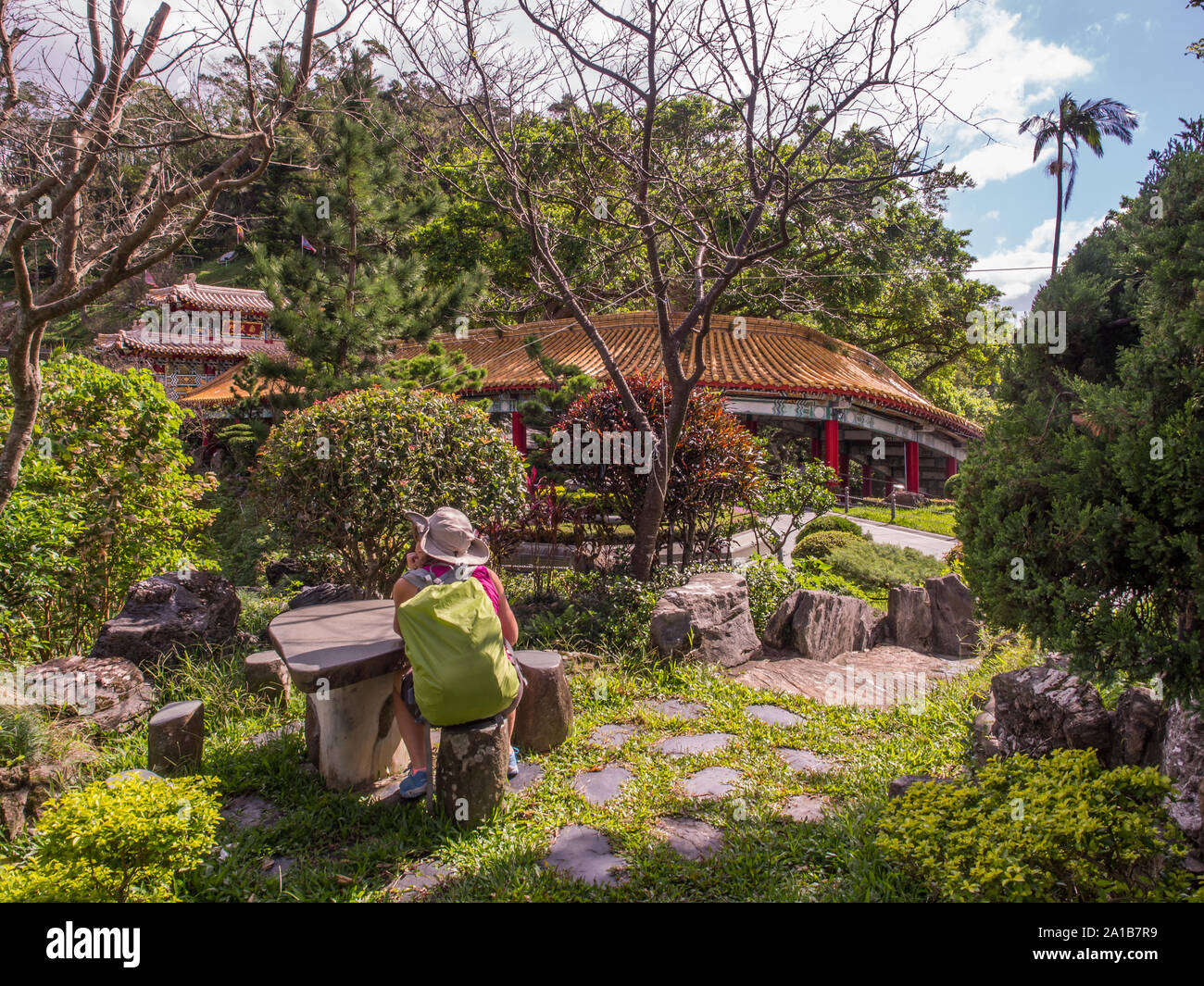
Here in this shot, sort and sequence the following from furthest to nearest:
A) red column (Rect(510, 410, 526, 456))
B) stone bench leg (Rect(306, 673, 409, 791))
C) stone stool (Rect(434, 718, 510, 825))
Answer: red column (Rect(510, 410, 526, 456)), stone bench leg (Rect(306, 673, 409, 791)), stone stool (Rect(434, 718, 510, 825))

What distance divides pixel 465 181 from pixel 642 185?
9.68 metres

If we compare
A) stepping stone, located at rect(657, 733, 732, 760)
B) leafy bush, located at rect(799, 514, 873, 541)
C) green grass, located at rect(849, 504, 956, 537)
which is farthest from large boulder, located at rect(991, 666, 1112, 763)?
green grass, located at rect(849, 504, 956, 537)

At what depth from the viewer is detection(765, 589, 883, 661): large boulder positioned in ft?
21.9

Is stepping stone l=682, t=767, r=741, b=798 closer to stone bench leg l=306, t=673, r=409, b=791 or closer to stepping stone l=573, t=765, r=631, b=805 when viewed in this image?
stepping stone l=573, t=765, r=631, b=805

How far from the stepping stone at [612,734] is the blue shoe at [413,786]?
106cm

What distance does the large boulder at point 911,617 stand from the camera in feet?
23.9

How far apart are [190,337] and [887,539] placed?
23.2 meters

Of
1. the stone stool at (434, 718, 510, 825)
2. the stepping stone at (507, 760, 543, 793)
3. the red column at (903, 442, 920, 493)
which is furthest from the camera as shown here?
the red column at (903, 442, 920, 493)

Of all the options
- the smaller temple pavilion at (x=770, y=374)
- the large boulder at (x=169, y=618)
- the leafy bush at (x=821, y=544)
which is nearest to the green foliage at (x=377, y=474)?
the large boulder at (x=169, y=618)

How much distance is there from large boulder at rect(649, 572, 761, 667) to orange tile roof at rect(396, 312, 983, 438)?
26.8 ft

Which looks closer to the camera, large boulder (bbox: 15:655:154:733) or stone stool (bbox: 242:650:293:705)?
large boulder (bbox: 15:655:154:733)

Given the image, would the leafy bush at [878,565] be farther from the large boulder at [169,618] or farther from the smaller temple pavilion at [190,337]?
the smaller temple pavilion at [190,337]

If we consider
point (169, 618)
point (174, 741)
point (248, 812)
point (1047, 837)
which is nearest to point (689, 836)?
point (1047, 837)

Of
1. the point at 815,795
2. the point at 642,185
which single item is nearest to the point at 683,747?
the point at 815,795
